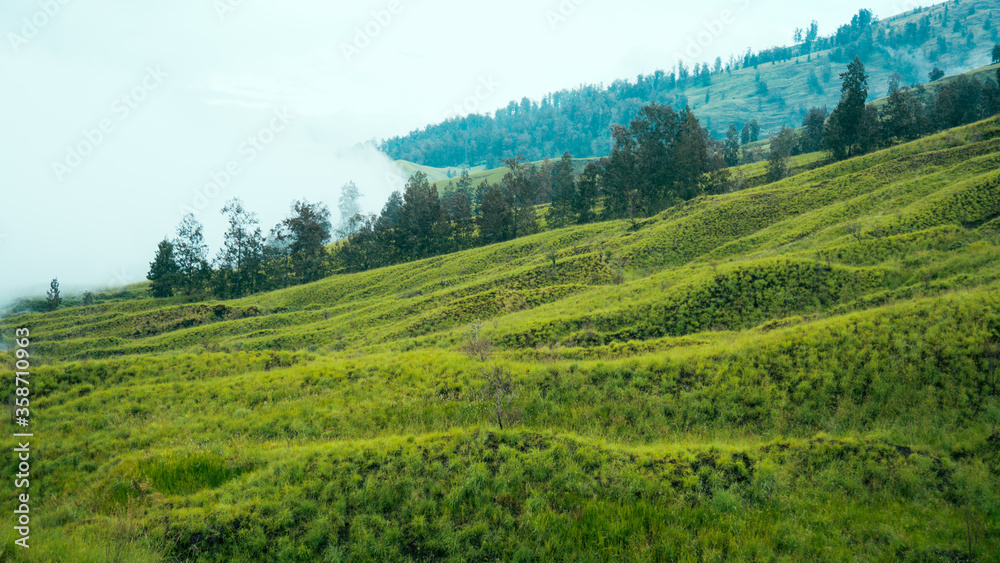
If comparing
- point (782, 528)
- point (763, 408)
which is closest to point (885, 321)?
point (763, 408)

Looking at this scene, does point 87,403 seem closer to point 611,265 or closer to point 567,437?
point 567,437

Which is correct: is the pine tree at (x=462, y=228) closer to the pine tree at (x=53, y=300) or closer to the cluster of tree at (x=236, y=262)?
the cluster of tree at (x=236, y=262)

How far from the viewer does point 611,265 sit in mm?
39844

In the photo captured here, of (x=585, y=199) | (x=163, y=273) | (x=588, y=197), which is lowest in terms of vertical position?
(x=163, y=273)

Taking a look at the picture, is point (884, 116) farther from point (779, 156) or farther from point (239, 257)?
point (239, 257)

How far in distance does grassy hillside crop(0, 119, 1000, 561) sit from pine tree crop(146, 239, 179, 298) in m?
62.6

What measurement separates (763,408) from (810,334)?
4.32 m

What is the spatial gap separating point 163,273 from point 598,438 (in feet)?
300

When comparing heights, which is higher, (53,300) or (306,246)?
(306,246)

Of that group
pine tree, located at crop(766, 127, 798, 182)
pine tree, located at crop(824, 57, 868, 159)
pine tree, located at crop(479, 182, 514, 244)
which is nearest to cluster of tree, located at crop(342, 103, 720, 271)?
pine tree, located at crop(479, 182, 514, 244)

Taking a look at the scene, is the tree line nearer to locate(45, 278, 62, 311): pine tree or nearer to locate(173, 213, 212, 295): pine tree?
locate(173, 213, 212, 295): pine tree

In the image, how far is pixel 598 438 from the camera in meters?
11.2

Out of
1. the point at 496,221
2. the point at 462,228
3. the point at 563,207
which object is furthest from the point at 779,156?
the point at 462,228

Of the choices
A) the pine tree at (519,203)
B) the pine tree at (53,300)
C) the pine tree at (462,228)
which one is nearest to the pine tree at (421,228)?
the pine tree at (462,228)
